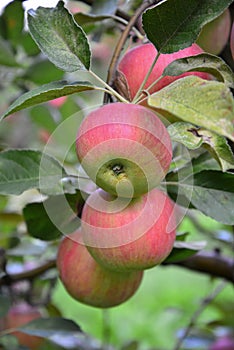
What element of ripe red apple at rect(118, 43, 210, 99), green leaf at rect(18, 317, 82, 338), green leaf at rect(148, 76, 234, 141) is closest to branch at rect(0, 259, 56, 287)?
green leaf at rect(18, 317, 82, 338)

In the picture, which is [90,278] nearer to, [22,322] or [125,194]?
[125,194]

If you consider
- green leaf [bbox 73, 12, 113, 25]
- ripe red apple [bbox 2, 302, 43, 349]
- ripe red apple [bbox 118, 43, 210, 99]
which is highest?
ripe red apple [bbox 118, 43, 210, 99]

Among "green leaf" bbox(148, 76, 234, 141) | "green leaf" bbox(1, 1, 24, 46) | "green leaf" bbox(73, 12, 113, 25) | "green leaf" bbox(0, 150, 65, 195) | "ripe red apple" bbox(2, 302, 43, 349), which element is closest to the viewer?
"green leaf" bbox(148, 76, 234, 141)

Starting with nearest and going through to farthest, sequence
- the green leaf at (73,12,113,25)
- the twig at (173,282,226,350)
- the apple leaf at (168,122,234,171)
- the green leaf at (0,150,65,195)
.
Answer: the apple leaf at (168,122,234,171) → the green leaf at (0,150,65,195) → the green leaf at (73,12,113,25) → the twig at (173,282,226,350)

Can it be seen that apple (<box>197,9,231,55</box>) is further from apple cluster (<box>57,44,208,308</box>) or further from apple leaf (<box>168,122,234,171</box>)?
apple leaf (<box>168,122,234,171</box>)

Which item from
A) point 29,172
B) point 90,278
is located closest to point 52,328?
point 90,278

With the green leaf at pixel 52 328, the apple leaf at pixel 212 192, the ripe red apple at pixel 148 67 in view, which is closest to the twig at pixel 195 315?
the green leaf at pixel 52 328
